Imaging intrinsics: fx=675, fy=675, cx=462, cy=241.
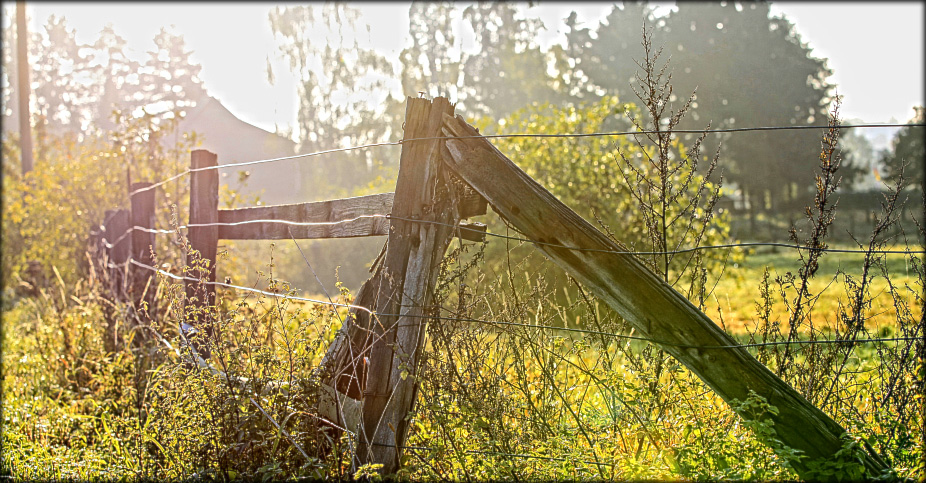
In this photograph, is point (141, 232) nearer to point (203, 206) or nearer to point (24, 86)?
point (203, 206)

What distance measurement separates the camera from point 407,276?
262cm

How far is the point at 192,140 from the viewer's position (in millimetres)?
9211

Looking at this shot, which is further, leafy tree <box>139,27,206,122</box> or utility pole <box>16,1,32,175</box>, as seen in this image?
leafy tree <box>139,27,206,122</box>

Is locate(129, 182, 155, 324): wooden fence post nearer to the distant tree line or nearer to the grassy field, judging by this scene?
the grassy field

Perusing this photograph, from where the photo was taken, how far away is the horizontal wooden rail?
2.72 m

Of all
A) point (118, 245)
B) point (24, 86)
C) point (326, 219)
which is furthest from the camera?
point (24, 86)

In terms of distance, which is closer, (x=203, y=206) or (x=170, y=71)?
(x=203, y=206)

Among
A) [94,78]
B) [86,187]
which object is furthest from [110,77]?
[86,187]

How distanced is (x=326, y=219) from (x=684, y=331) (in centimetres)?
190

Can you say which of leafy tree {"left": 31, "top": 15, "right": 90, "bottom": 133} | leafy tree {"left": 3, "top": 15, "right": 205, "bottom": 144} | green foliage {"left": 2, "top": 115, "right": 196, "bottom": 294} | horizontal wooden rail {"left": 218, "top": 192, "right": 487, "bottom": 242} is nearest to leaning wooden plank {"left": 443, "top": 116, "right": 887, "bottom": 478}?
horizontal wooden rail {"left": 218, "top": 192, "right": 487, "bottom": 242}

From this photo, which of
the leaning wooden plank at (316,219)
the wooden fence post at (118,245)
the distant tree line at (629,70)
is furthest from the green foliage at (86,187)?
the distant tree line at (629,70)

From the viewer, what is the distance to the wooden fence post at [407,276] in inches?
102

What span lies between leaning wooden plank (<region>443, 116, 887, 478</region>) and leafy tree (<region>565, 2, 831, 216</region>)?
16.1 m

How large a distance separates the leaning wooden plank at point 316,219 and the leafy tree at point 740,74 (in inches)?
585
